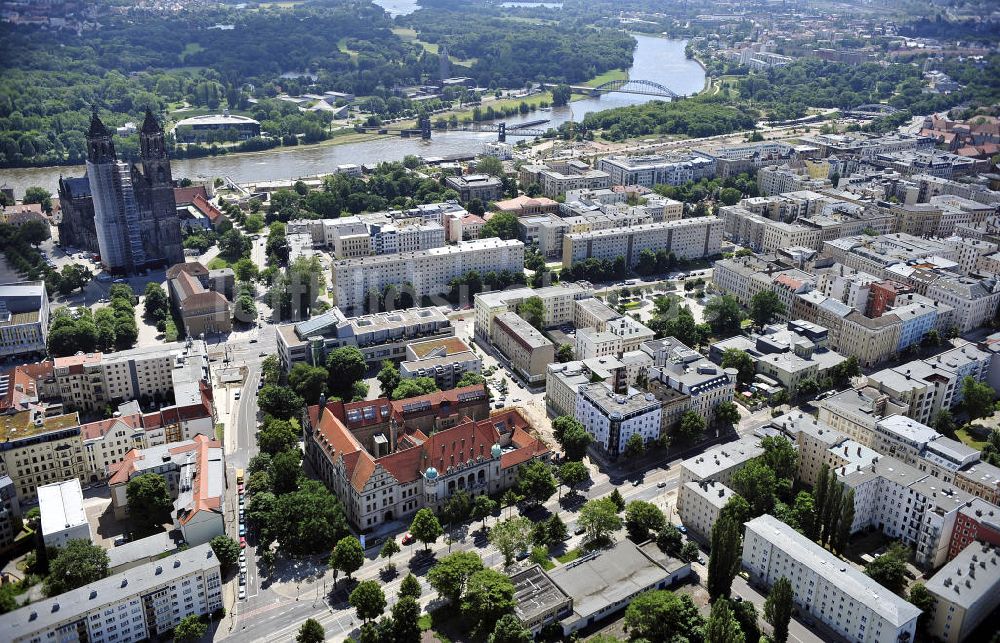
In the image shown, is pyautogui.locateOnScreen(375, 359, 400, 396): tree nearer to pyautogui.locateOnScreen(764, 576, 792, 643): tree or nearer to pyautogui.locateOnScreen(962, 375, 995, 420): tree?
pyautogui.locateOnScreen(764, 576, 792, 643): tree

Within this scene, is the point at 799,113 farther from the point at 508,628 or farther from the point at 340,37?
the point at 508,628

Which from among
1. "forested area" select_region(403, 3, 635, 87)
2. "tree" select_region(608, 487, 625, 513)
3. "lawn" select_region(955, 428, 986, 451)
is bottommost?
"lawn" select_region(955, 428, 986, 451)

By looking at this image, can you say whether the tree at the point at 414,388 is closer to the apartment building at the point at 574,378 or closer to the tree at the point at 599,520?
the apartment building at the point at 574,378

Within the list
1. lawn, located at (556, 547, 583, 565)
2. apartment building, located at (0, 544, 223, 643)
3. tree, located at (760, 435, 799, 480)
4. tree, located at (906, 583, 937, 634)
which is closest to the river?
apartment building, located at (0, 544, 223, 643)

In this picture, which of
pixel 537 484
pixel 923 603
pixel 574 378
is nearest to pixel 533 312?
pixel 574 378

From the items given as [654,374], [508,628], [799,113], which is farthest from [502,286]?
[799,113]
